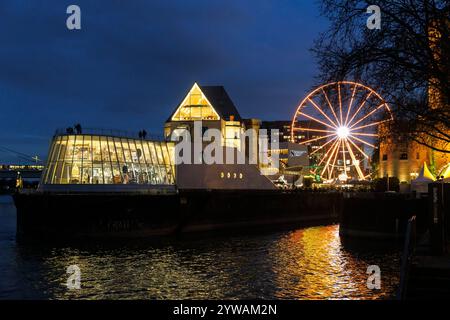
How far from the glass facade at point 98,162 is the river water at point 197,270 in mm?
11263

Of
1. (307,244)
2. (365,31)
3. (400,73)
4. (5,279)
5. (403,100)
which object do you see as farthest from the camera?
(307,244)

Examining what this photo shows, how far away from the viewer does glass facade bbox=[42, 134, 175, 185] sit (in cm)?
5291

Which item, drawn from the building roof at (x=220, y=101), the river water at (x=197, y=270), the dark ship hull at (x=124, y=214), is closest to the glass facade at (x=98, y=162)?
the dark ship hull at (x=124, y=214)

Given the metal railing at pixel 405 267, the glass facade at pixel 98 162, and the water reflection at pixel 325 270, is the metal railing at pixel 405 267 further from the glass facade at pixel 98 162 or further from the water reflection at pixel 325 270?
the glass facade at pixel 98 162

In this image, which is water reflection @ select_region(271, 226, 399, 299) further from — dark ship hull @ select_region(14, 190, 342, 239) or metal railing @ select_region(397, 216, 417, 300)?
dark ship hull @ select_region(14, 190, 342, 239)

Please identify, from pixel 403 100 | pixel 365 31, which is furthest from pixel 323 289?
pixel 365 31

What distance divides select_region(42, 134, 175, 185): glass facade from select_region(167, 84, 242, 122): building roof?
3717 centimetres

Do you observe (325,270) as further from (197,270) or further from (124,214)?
(124,214)

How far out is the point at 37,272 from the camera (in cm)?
2842

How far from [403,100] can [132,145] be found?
3817 centimetres

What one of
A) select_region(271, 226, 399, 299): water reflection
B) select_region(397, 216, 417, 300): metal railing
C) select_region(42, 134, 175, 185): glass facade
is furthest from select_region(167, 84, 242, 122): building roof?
select_region(397, 216, 417, 300): metal railing

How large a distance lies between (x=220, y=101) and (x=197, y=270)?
227 feet

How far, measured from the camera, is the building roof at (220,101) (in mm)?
95250

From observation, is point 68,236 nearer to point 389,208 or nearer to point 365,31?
point 389,208
